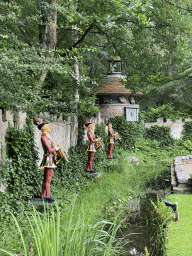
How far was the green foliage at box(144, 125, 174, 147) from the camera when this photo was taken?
18328mm

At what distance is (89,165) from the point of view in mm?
9445

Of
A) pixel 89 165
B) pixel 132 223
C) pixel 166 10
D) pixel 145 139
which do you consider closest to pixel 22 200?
pixel 132 223

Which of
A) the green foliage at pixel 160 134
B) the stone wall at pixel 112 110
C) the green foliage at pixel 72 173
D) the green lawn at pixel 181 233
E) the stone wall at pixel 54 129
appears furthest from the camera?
the green foliage at pixel 160 134

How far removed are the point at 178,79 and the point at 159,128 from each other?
774 cm

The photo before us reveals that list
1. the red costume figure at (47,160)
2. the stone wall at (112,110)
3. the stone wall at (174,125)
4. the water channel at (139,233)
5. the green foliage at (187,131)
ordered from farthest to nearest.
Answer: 1. the green foliage at (187,131)
2. the stone wall at (174,125)
3. the stone wall at (112,110)
4. the red costume figure at (47,160)
5. the water channel at (139,233)

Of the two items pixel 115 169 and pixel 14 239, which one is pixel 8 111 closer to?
pixel 14 239

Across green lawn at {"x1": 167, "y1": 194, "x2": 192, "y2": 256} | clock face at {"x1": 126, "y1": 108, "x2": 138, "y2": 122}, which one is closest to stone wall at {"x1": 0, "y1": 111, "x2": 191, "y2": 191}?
clock face at {"x1": 126, "y1": 108, "x2": 138, "y2": 122}

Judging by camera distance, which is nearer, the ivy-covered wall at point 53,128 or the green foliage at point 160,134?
the ivy-covered wall at point 53,128

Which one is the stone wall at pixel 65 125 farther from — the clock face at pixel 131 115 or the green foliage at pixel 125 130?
the green foliage at pixel 125 130

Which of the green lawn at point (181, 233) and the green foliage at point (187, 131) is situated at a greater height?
the green foliage at point (187, 131)

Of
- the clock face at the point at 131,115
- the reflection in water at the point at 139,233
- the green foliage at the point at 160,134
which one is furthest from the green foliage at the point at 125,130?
the reflection in water at the point at 139,233

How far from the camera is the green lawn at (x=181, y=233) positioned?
460cm

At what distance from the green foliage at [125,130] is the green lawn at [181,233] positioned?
366 inches

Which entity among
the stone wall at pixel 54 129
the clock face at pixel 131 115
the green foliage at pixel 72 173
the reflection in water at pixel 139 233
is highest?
the clock face at pixel 131 115
